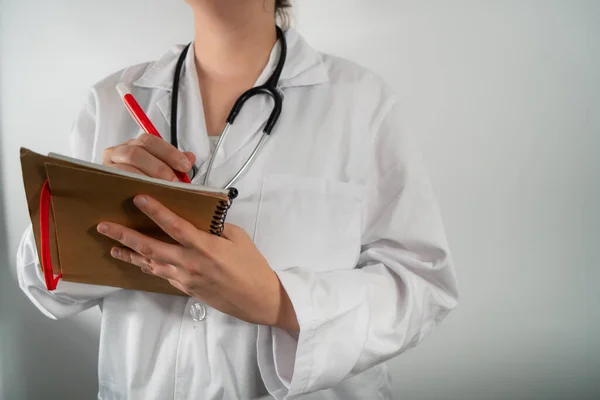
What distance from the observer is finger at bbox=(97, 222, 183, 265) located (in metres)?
0.50

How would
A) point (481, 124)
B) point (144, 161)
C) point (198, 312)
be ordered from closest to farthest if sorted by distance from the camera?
point (144, 161), point (198, 312), point (481, 124)

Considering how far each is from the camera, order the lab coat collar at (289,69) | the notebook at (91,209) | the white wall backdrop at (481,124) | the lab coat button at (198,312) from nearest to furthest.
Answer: the notebook at (91,209) → the lab coat button at (198,312) → the lab coat collar at (289,69) → the white wall backdrop at (481,124)

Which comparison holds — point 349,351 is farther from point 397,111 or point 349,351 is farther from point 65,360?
point 65,360

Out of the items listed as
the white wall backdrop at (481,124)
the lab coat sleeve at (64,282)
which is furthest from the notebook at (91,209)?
the white wall backdrop at (481,124)

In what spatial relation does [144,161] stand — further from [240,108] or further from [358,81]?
[358,81]

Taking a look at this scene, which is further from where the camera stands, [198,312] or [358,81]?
[358,81]

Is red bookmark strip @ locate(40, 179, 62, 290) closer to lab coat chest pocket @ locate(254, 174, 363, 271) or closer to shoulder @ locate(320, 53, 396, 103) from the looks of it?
lab coat chest pocket @ locate(254, 174, 363, 271)

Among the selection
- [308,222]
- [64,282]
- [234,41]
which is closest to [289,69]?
[234,41]

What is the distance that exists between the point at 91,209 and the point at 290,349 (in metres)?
0.33

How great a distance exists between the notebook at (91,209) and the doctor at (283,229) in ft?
0.31

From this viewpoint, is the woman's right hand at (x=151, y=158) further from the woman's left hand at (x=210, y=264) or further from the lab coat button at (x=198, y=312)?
the lab coat button at (x=198, y=312)

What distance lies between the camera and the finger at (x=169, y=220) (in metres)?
0.46

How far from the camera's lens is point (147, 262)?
528 mm

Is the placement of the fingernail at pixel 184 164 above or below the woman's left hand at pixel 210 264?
above
